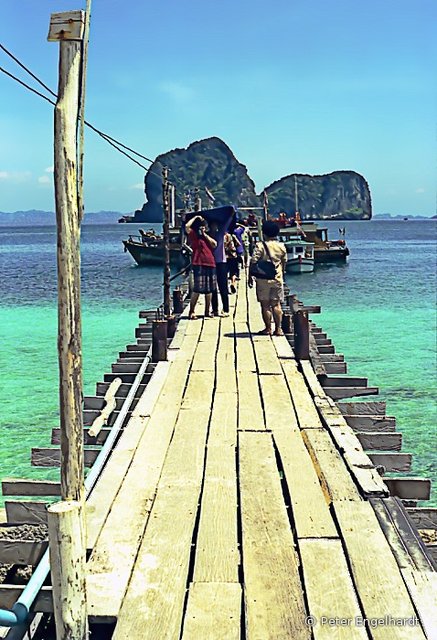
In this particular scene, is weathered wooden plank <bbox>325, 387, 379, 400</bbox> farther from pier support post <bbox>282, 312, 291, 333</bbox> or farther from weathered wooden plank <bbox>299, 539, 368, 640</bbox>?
weathered wooden plank <bbox>299, 539, 368, 640</bbox>

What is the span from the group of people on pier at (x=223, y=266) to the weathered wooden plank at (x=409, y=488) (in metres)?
4.78

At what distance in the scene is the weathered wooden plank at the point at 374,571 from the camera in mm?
3316

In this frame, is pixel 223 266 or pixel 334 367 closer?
pixel 334 367

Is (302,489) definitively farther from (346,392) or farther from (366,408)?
(346,392)

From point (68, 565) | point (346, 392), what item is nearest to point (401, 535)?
point (68, 565)

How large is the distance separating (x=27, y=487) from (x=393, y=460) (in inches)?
128

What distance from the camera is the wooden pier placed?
3441 mm

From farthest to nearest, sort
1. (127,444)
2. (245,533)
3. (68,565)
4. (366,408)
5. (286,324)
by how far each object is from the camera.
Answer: (286,324)
(366,408)
(127,444)
(245,533)
(68,565)

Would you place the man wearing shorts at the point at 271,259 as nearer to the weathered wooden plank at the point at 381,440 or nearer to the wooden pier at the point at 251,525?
the wooden pier at the point at 251,525

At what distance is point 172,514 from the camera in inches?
178

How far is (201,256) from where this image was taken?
11.4m

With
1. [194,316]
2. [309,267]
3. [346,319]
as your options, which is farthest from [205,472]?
[309,267]

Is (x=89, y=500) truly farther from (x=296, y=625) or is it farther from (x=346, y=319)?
(x=346, y=319)

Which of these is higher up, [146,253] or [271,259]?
[271,259]
